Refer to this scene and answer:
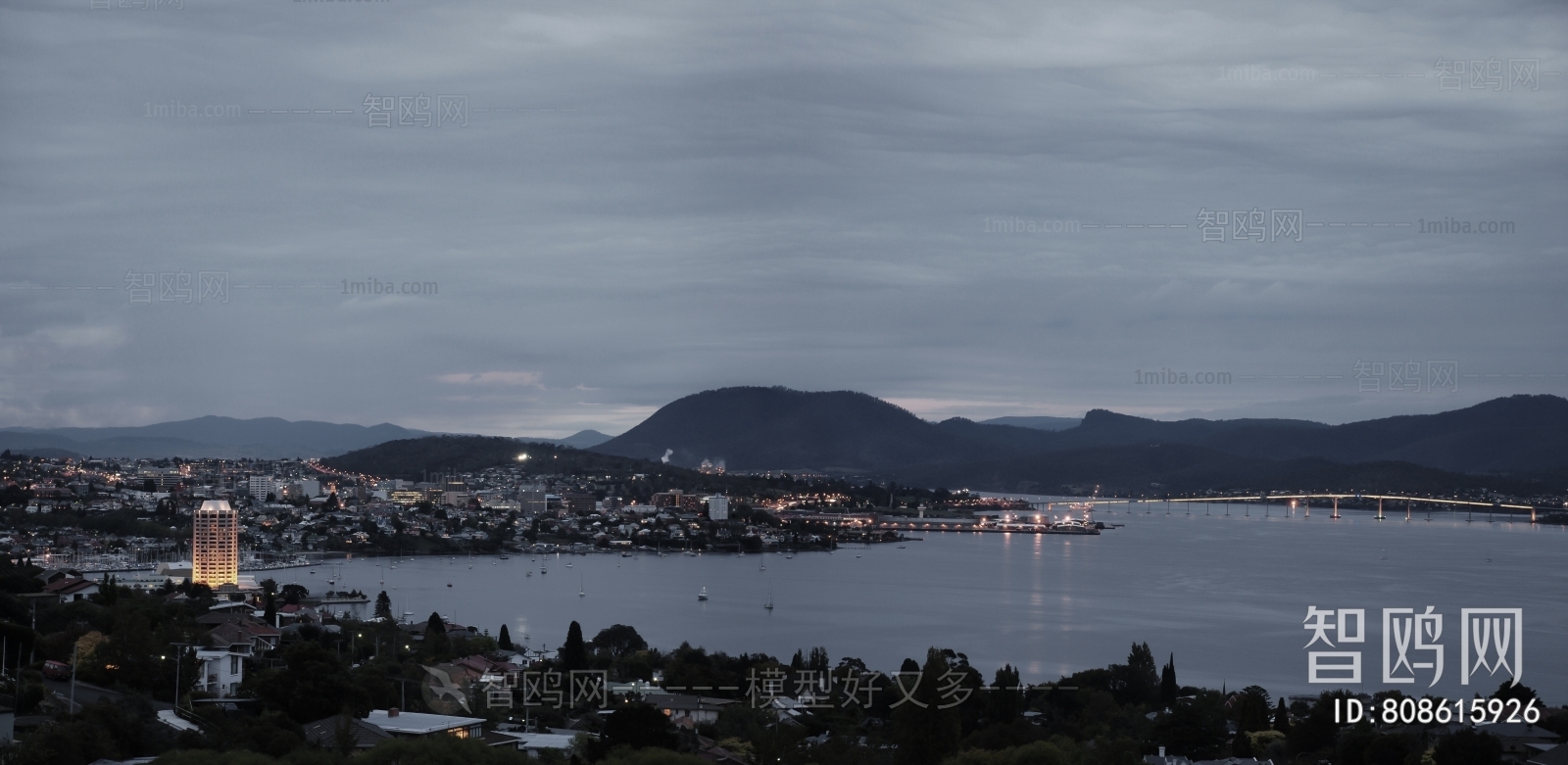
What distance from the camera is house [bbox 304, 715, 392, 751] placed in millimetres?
5395

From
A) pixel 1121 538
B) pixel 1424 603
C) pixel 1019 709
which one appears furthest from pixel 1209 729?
pixel 1121 538

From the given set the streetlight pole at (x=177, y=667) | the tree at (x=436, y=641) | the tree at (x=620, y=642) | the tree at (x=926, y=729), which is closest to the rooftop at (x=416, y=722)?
the streetlight pole at (x=177, y=667)

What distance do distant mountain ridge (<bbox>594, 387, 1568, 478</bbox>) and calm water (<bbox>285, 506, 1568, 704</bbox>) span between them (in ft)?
83.3

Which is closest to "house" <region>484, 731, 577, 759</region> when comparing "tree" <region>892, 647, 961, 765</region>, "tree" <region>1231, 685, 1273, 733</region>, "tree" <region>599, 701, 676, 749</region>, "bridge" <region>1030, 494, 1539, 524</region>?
"tree" <region>599, 701, 676, 749</region>

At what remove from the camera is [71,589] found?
11328 millimetres

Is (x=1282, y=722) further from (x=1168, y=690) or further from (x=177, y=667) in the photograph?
(x=177, y=667)

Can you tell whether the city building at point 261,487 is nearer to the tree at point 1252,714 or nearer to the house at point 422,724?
the house at point 422,724

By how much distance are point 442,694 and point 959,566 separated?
17660 mm

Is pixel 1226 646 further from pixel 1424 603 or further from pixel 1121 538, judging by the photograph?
pixel 1121 538

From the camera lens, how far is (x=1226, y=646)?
13766 mm

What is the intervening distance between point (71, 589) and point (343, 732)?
24.1 ft

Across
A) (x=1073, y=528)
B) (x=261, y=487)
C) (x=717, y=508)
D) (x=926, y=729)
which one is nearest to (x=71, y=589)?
(x=926, y=729)

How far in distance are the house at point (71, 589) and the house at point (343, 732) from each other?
5.21m

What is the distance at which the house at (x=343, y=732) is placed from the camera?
5395mm
